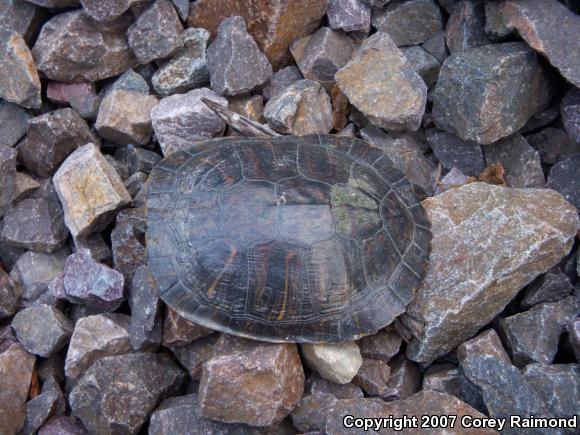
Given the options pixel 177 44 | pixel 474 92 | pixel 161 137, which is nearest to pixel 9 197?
pixel 161 137

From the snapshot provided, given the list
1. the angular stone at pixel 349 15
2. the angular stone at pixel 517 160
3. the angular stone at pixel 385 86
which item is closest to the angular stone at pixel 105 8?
the angular stone at pixel 349 15

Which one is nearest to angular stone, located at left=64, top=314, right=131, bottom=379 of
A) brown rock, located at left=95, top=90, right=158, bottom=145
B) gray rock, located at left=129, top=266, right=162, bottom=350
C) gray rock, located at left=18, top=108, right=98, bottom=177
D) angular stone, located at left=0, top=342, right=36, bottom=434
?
gray rock, located at left=129, top=266, right=162, bottom=350

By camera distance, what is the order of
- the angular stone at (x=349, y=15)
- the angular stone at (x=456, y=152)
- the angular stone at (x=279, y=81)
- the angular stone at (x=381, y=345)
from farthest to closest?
1. the angular stone at (x=279, y=81)
2. the angular stone at (x=349, y=15)
3. the angular stone at (x=456, y=152)
4. the angular stone at (x=381, y=345)

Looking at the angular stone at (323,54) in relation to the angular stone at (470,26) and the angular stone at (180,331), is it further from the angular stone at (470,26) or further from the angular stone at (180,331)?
the angular stone at (180,331)

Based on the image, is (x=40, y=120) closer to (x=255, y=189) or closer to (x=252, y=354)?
(x=255, y=189)

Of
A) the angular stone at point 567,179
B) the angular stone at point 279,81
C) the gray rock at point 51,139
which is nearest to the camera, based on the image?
the angular stone at point 567,179

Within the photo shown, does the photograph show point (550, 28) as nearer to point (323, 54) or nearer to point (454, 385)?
point (323, 54)

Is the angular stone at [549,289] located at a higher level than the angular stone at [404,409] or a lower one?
higher

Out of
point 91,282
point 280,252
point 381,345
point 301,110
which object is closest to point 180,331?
point 91,282
